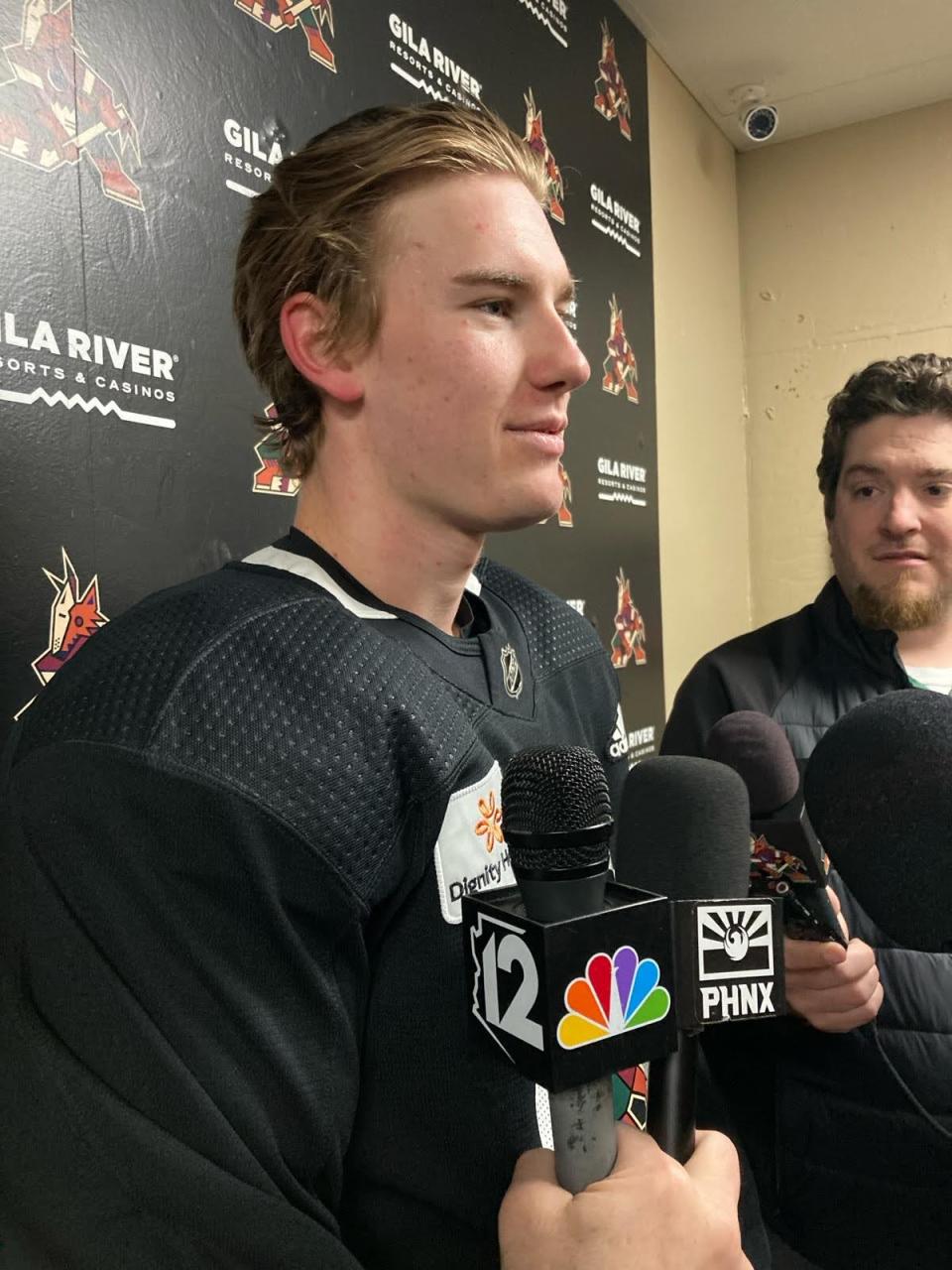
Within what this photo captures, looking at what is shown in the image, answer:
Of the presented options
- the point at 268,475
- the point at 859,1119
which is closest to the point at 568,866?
the point at 268,475

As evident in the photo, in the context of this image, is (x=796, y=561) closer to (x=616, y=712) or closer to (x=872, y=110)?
(x=872, y=110)

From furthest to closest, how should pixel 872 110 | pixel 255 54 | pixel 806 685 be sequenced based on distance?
pixel 872 110 → pixel 806 685 → pixel 255 54

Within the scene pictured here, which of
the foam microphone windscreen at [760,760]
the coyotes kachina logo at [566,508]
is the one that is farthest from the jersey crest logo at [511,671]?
the coyotes kachina logo at [566,508]

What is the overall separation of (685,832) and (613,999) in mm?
171

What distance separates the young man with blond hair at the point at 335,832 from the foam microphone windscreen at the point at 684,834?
4.5 inches

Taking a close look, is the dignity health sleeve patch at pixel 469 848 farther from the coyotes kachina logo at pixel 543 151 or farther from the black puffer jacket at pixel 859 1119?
the coyotes kachina logo at pixel 543 151

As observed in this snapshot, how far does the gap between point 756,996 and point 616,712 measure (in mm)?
483

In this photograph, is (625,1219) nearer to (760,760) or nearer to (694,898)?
(694,898)

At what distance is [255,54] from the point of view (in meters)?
1.20

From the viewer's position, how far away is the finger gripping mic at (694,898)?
501 mm

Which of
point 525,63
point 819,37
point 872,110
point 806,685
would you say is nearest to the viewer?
point 806,685

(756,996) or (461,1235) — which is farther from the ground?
(756,996)

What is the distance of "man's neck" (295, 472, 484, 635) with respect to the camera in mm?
791

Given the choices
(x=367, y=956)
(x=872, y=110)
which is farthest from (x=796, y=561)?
(x=367, y=956)
